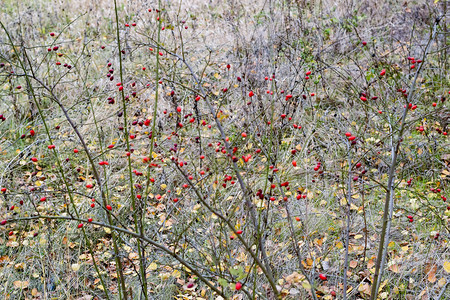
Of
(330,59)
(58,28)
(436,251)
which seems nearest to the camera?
(436,251)

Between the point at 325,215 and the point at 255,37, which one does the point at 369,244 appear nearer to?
the point at 325,215

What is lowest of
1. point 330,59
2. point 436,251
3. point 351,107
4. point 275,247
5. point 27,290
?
point 27,290

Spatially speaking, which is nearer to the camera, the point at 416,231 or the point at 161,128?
the point at 416,231

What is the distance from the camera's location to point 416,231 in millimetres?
2627

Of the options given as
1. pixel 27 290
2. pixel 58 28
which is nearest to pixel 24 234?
pixel 27 290

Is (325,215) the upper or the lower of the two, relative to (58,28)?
lower

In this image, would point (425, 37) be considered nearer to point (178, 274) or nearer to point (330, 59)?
point (330, 59)

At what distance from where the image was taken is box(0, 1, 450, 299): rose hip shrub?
1799 millimetres

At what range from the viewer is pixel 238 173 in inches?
62.7

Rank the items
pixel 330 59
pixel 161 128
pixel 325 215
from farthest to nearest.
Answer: pixel 330 59
pixel 161 128
pixel 325 215

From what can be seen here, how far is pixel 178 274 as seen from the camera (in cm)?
246

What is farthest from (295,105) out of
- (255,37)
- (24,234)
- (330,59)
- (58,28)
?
(58,28)

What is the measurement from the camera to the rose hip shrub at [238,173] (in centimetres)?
180

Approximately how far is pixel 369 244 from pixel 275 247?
23.3 inches
